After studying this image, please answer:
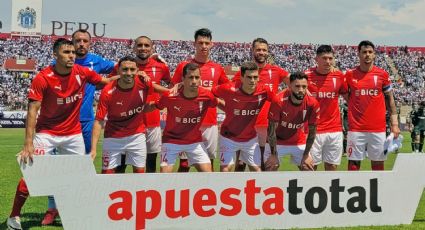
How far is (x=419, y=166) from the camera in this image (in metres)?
6.36

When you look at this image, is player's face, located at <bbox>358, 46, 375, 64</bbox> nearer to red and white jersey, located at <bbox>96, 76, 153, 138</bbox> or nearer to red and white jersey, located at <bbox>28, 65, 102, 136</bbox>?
red and white jersey, located at <bbox>96, 76, 153, 138</bbox>

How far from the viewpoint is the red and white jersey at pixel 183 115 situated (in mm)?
6590

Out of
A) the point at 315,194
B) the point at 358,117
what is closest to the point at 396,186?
the point at 315,194

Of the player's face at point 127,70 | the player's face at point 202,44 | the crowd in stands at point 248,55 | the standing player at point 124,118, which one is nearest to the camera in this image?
the player's face at point 127,70

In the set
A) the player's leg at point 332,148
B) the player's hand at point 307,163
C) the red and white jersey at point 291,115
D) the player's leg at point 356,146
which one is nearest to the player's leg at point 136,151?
the red and white jersey at point 291,115

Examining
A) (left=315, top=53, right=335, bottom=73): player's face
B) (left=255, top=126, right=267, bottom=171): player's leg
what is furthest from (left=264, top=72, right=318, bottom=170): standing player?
(left=315, top=53, right=335, bottom=73): player's face

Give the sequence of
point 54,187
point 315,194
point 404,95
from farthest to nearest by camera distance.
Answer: point 404,95
point 315,194
point 54,187

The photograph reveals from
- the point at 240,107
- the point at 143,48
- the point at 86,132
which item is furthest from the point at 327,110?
the point at 86,132

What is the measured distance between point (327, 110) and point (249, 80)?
1.56 metres

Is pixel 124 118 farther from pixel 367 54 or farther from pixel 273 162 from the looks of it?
pixel 367 54

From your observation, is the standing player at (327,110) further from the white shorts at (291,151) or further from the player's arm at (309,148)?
the player's arm at (309,148)

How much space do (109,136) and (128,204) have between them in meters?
1.37

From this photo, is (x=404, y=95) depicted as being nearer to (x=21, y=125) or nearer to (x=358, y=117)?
(x=21, y=125)

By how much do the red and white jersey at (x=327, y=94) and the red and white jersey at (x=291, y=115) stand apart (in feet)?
1.58
